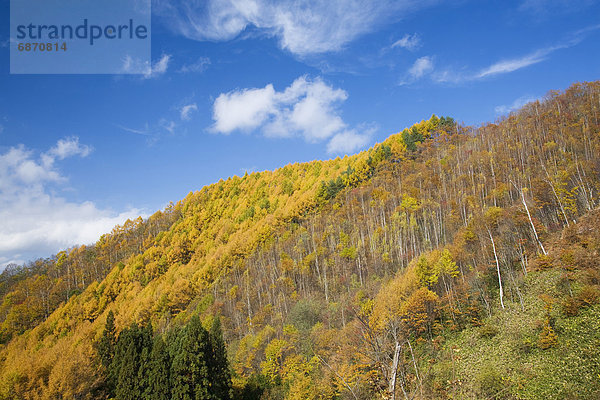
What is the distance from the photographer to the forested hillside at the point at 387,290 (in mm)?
19047

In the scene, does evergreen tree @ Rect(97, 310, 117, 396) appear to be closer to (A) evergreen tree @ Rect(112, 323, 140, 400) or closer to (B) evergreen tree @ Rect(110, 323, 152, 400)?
(B) evergreen tree @ Rect(110, 323, 152, 400)

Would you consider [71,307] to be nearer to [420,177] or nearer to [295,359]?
[295,359]

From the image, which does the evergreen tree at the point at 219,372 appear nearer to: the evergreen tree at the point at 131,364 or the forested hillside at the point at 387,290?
the forested hillside at the point at 387,290

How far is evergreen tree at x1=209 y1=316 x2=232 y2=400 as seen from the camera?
2645 cm

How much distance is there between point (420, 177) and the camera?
53.9 m

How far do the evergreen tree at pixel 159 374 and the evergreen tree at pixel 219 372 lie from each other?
3.57 meters

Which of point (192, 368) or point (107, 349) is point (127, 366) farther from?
point (107, 349)

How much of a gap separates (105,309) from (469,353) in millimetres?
77367

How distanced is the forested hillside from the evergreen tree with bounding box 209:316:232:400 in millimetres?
226

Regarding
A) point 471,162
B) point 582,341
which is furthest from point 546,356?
point 471,162

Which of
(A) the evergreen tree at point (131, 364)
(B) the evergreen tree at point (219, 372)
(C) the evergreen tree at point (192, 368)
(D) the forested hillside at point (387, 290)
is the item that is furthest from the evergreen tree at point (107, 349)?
(B) the evergreen tree at point (219, 372)

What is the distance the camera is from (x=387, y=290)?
3003cm

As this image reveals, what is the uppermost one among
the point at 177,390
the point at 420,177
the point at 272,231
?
the point at 420,177

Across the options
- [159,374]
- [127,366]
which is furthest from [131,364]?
[159,374]
